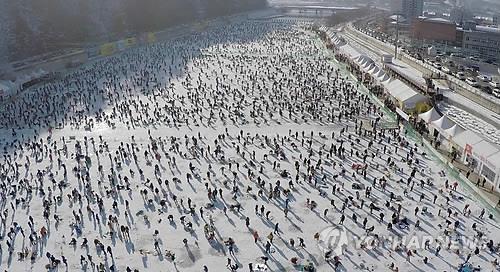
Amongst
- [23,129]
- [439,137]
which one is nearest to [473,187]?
[439,137]

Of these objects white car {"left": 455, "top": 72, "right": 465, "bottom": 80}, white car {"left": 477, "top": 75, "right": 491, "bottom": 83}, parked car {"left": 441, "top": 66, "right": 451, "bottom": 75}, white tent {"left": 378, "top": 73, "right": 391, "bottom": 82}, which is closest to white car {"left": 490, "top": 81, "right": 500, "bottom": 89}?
white car {"left": 477, "top": 75, "right": 491, "bottom": 83}

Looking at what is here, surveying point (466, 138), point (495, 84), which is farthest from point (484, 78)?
point (466, 138)

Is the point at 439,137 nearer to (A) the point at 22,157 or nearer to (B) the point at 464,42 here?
(A) the point at 22,157

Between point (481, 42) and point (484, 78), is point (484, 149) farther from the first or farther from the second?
point (481, 42)

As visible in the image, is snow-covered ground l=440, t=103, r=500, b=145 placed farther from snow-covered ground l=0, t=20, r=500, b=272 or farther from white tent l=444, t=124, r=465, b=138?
snow-covered ground l=0, t=20, r=500, b=272

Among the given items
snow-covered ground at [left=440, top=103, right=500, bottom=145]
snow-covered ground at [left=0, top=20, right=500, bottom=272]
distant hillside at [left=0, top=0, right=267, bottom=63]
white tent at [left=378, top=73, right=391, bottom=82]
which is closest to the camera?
snow-covered ground at [left=0, top=20, right=500, bottom=272]

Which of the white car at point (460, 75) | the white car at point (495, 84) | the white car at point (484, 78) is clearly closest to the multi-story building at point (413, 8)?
the white car at point (460, 75)
